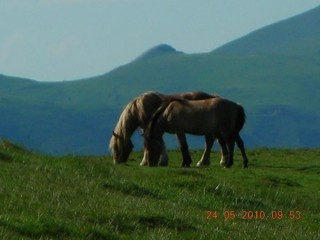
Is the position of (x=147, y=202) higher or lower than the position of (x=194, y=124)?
higher

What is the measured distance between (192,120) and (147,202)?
13.3 metres

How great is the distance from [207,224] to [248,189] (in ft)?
22.0

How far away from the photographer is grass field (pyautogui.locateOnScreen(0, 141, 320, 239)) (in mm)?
12117

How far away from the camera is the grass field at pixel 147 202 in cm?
1212

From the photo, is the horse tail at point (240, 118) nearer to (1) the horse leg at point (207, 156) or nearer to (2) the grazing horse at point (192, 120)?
(2) the grazing horse at point (192, 120)

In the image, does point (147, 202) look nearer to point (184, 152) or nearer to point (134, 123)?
point (184, 152)

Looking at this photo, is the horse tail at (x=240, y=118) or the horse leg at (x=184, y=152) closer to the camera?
the horse leg at (x=184, y=152)

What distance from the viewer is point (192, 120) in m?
28.6

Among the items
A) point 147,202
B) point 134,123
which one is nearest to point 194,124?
point 134,123
